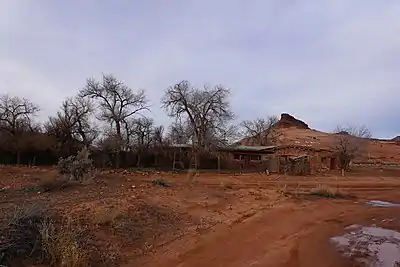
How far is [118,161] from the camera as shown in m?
43.6

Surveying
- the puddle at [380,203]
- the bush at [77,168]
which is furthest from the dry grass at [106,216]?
the puddle at [380,203]

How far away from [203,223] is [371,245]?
201 inches

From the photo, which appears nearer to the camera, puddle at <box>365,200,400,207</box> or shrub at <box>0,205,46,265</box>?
shrub at <box>0,205,46,265</box>

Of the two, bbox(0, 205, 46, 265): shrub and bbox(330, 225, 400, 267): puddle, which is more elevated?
bbox(0, 205, 46, 265): shrub

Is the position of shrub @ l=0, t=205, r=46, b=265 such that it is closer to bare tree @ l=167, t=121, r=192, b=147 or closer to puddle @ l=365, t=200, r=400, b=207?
puddle @ l=365, t=200, r=400, b=207

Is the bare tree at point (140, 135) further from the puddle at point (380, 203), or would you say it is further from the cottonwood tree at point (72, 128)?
the puddle at point (380, 203)

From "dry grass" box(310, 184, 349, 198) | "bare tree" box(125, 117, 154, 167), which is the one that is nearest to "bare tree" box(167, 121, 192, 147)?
"bare tree" box(125, 117, 154, 167)

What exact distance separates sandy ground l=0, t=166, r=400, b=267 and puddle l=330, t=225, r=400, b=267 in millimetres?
426

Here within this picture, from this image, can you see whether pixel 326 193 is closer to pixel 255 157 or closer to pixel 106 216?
pixel 106 216

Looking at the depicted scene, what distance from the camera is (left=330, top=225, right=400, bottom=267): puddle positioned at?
1176cm

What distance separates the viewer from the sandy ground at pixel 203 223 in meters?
10.9

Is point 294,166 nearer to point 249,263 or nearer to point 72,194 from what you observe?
point 72,194

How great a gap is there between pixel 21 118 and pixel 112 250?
124 ft

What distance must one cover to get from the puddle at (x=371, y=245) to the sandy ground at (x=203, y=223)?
426 millimetres
